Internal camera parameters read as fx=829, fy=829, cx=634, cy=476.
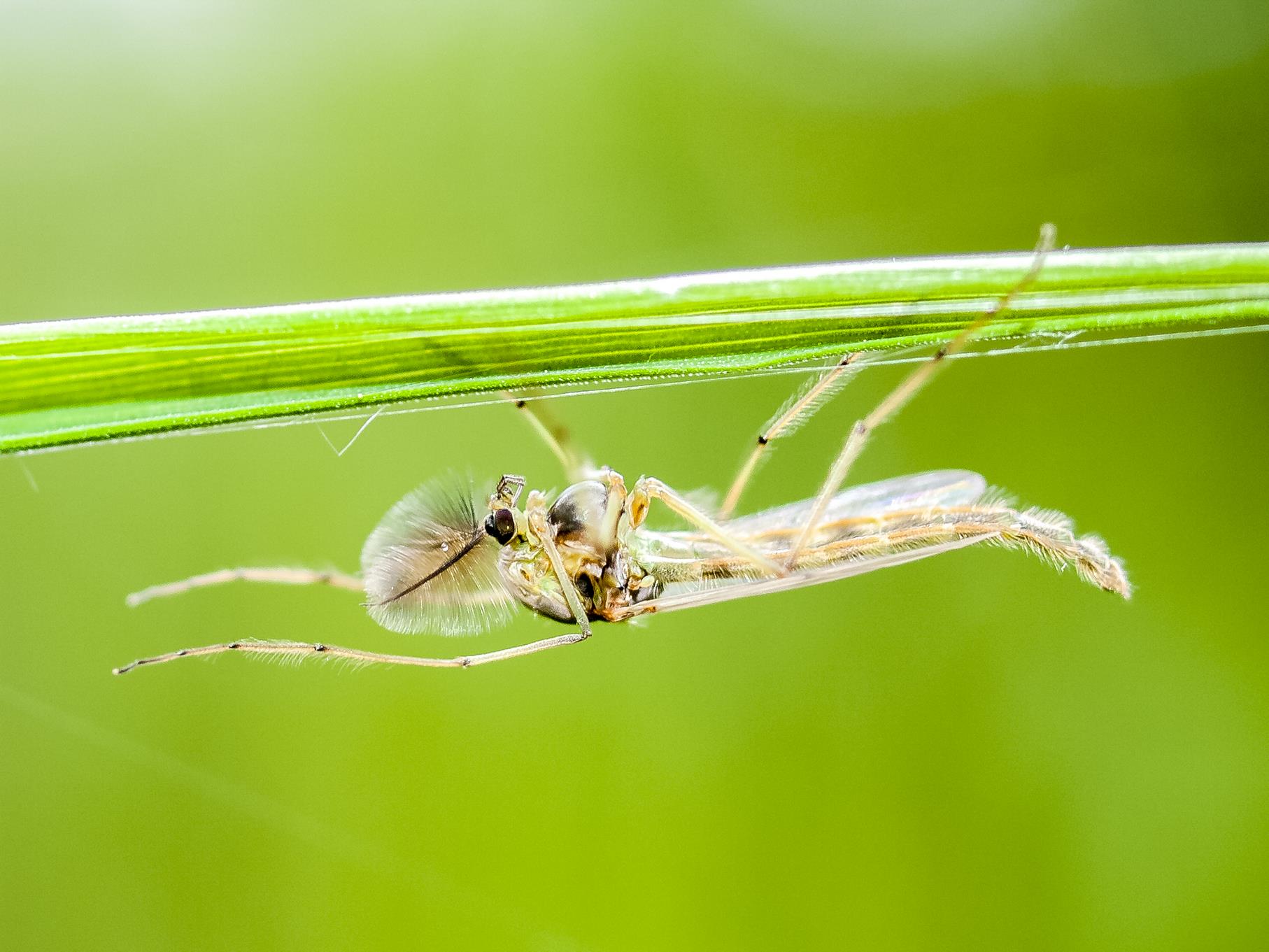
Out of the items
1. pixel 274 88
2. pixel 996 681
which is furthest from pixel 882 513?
pixel 274 88

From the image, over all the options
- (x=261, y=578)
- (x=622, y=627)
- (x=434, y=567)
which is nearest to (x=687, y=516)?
(x=434, y=567)

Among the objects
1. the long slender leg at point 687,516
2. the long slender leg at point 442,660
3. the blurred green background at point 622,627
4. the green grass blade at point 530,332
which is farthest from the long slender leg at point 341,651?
the blurred green background at point 622,627

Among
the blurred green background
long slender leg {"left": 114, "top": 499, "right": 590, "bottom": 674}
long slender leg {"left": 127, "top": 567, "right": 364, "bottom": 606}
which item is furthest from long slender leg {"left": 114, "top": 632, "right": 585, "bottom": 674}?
the blurred green background

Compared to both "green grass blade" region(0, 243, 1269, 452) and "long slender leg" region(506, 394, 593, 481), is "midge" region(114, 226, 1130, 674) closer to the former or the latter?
"long slender leg" region(506, 394, 593, 481)

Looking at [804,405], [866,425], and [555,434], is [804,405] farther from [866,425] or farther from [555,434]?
[555,434]

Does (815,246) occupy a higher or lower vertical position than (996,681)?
higher

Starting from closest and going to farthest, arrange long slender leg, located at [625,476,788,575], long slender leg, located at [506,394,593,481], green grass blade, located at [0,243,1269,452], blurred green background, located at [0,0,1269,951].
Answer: green grass blade, located at [0,243,1269,452] < long slender leg, located at [625,476,788,575] < long slender leg, located at [506,394,593,481] < blurred green background, located at [0,0,1269,951]

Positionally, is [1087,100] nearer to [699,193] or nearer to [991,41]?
[991,41]

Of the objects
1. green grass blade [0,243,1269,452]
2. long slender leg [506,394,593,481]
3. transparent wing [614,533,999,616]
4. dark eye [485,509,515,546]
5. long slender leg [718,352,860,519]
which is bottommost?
transparent wing [614,533,999,616]
